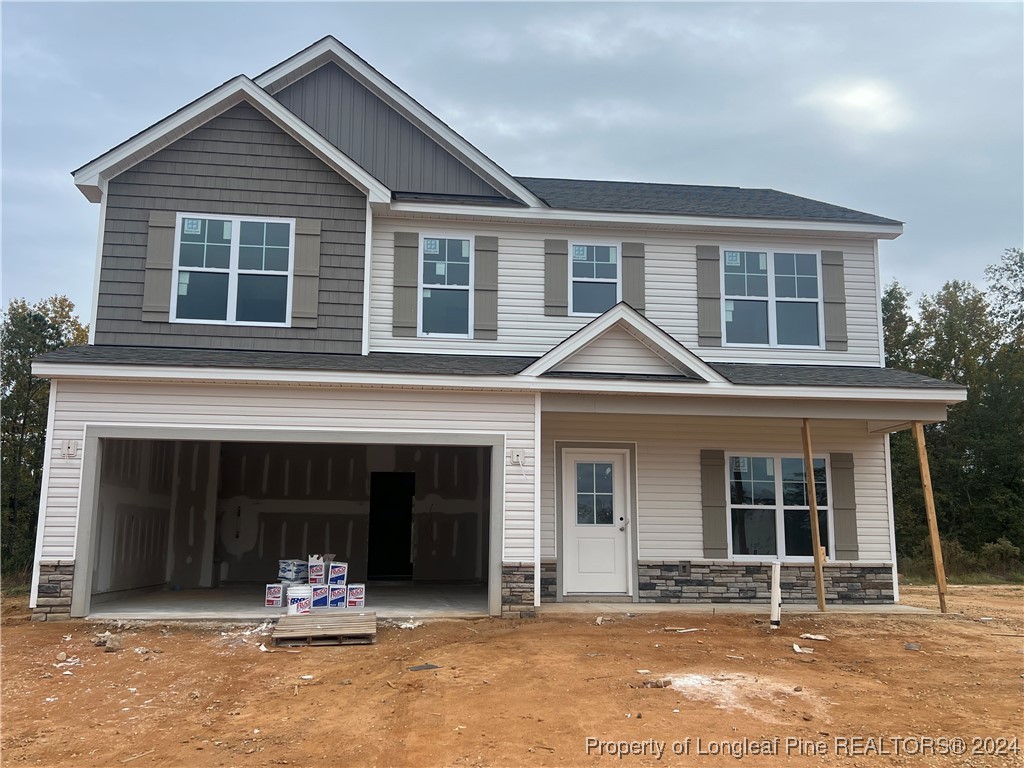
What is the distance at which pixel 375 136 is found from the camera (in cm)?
1245

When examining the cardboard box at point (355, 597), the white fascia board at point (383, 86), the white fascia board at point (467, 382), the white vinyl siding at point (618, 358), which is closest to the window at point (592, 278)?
the white fascia board at point (383, 86)

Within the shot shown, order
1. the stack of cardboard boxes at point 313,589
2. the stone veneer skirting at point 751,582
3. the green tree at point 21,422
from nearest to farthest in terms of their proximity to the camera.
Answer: the stack of cardboard boxes at point 313,589 → the stone veneer skirting at point 751,582 → the green tree at point 21,422

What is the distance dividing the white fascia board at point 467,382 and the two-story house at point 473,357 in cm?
3

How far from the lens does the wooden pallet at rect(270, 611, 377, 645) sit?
27.4 ft

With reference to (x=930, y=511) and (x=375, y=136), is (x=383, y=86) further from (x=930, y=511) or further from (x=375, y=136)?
(x=930, y=511)

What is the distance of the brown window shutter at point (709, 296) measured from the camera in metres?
12.1

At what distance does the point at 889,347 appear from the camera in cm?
3041

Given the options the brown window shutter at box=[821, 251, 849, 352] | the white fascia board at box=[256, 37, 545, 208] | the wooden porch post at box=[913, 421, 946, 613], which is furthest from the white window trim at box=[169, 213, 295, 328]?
the wooden porch post at box=[913, 421, 946, 613]

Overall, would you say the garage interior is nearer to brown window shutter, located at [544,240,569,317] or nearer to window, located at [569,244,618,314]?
brown window shutter, located at [544,240,569,317]

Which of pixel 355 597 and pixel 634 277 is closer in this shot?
pixel 355 597

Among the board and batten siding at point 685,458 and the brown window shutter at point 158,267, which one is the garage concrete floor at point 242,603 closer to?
the board and batten siding at point 685,458

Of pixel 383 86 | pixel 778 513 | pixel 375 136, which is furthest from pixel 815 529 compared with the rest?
pixel 383 86

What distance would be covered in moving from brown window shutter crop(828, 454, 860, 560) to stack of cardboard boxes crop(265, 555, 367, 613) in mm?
7037

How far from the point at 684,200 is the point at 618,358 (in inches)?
167
